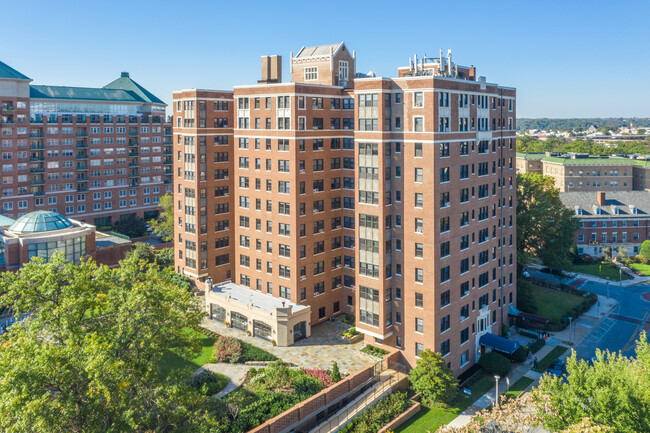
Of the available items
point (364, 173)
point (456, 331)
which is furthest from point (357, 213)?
point (456, 331)

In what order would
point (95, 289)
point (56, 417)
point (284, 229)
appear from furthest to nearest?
1. point (284, 229)
2. point (95, 289)
3. point (56, 417)

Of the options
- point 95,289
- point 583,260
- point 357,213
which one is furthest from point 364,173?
point 583,260

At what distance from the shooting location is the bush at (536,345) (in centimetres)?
6242

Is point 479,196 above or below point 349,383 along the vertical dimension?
above

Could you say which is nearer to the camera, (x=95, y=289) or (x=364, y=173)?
(x=95, y=289)

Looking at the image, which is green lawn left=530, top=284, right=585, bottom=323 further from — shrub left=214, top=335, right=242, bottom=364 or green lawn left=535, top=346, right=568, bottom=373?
shrub left=214, top=335, right=242, bottom=364

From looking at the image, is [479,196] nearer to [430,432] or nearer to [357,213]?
[357,213]

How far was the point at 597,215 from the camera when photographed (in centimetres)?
10762

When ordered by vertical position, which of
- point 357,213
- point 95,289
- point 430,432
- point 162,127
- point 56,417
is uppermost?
point 162,127

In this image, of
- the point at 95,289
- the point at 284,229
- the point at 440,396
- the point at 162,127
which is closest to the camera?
the point at 95,289

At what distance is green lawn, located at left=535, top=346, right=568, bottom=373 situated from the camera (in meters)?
58.1

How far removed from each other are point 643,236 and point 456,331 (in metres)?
75.0

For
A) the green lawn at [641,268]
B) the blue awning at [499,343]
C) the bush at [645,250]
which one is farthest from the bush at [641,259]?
the blue awning at [499,343]

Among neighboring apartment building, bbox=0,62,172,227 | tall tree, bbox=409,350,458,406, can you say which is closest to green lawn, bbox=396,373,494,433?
tall tree, bbox=409,350,458,406
